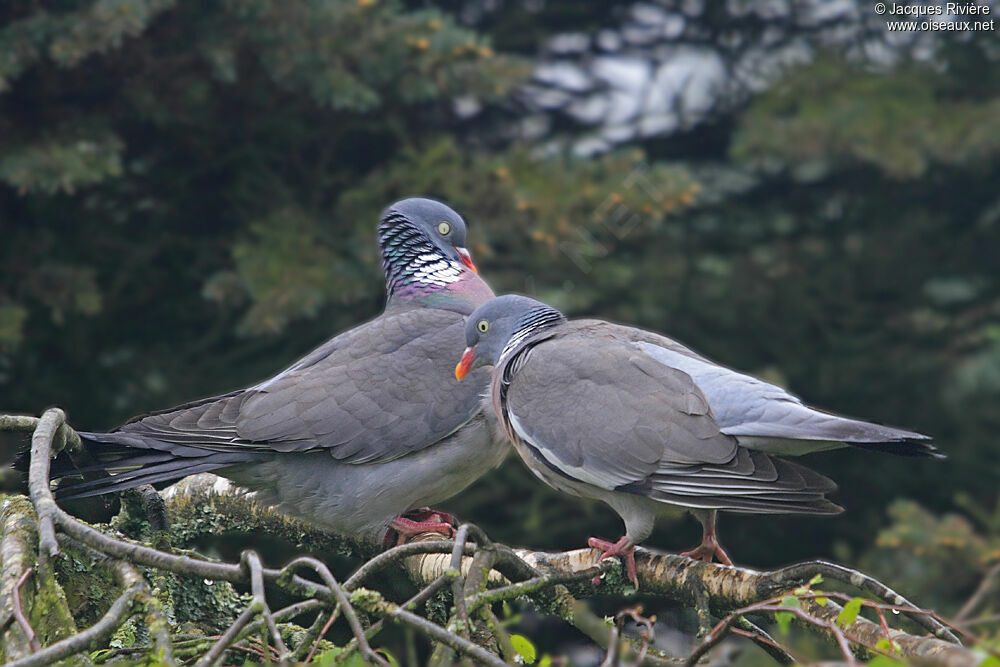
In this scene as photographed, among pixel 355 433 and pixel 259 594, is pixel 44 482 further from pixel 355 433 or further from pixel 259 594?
pixel 355 433

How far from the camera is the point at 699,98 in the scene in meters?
7.02

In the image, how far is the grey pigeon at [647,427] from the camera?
2.80m

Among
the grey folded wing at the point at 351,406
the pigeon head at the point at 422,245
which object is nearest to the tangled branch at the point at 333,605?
the grey folded wing at the point at 351,406

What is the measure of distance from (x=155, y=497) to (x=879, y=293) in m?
4.95

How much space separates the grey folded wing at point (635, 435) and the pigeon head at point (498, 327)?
0.16 m

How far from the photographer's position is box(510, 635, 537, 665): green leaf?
1.84 metres

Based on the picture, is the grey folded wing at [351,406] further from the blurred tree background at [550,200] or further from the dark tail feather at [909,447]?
the dark tail feather at [909,447]

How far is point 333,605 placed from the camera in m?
1.88

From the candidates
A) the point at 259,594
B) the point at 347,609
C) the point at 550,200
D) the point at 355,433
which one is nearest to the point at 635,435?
the point at 355,433

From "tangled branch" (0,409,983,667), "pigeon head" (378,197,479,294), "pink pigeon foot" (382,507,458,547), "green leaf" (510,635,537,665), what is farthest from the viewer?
"pigeon head" (378,197,479,294)

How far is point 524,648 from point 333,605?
320 mm

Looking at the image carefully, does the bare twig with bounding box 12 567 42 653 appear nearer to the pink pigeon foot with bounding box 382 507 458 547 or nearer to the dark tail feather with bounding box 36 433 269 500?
the dark tail feather with bounding box 36 433 269 500

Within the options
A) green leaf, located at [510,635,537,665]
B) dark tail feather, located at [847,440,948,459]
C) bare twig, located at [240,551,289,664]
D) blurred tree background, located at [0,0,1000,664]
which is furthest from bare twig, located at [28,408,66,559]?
blurred tree background, located at [0,0,1000,664]

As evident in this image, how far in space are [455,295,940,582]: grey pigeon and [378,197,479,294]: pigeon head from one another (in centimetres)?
80
